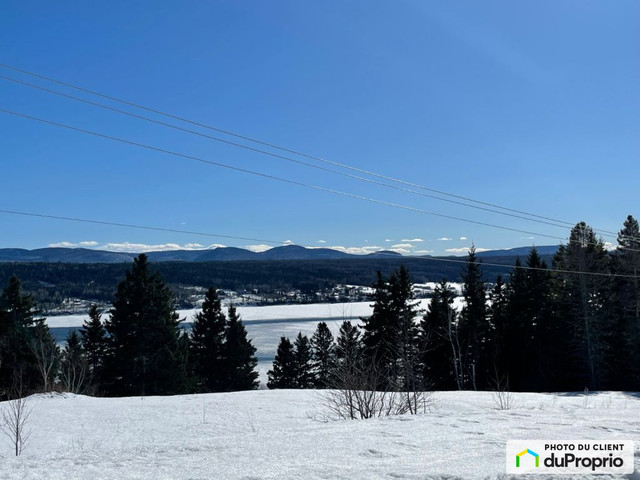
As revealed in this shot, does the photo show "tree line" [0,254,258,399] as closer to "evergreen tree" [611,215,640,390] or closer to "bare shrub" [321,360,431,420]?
"bare shrub" [321,360,431,420]

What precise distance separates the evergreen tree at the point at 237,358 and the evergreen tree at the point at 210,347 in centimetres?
40

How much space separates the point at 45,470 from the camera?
20.1 feet

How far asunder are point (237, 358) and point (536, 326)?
2293 cm

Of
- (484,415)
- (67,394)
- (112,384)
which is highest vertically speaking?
(484,415)

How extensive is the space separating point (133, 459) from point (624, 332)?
34257 mm

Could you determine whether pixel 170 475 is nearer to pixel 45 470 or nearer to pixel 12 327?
pixel 45 470

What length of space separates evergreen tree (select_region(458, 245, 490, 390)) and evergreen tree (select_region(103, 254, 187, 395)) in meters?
20.8

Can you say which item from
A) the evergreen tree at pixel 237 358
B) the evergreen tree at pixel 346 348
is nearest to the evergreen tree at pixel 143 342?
the evergreen tree at pixel 237 358

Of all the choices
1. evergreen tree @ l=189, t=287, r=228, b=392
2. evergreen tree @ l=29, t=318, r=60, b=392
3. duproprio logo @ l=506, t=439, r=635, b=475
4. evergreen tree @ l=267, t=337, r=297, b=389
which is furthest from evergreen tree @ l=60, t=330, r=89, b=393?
duproprio logo @ l=506, t=439, r=635, b=475

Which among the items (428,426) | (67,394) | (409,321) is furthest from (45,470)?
(409,321)

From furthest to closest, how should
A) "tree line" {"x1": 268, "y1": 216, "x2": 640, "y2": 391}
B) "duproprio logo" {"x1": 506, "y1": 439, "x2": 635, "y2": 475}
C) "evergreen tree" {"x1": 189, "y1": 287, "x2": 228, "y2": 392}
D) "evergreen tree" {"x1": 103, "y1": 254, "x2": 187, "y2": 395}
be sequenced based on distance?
"evergreen tree" {"x1": 189, "y1": 287, "x2": 228, "y2": 392}, "tree line" {"x1": 268, "y1": 216, "x2": 640, "y2": 391}, "evergreen tree" {"x1": 103, "y1": 254, "x2": 187, "y2": 395}, "duproprio logo" {"x1": 506, "y1": 439, "x2": 635, "y2": 475}

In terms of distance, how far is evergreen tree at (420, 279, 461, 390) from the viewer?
36688mm

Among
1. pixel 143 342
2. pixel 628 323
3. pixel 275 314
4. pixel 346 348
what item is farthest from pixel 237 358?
pixel 275 314

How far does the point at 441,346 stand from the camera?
3716cm
